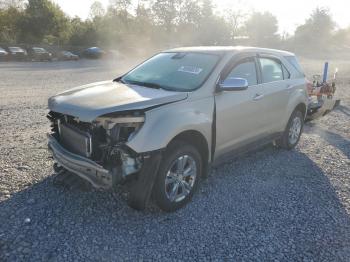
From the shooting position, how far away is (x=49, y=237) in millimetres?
3602

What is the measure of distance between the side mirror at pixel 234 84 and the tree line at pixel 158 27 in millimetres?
40121

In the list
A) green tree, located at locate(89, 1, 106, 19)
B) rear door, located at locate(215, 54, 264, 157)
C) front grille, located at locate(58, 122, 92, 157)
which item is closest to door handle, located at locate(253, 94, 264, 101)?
rear door, located at locate(215, 54, 264, 157)

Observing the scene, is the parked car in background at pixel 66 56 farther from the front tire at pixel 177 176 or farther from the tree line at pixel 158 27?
the front tire at pixel 177 176

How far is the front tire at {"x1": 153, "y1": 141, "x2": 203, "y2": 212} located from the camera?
393 centimetres

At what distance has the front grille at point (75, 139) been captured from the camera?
12.4 ft

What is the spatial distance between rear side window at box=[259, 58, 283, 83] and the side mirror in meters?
1.15

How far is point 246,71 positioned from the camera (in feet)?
16.9

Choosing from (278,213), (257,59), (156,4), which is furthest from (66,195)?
(156,4)

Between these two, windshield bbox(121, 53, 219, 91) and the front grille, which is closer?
the front grille

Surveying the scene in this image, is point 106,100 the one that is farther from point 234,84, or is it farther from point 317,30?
point 317,30

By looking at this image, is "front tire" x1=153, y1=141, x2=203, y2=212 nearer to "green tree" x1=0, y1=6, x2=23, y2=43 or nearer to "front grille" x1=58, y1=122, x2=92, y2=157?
"front grille" x1=58, y1=122, x2=92, y2=157

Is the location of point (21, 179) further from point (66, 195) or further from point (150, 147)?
point (150, 147)

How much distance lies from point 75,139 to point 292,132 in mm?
→ 4143

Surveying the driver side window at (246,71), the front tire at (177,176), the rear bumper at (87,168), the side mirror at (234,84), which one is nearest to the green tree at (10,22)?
the driver side window at (246,71)
